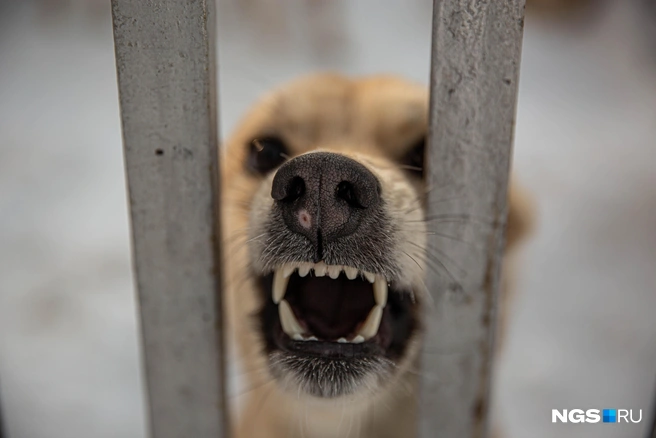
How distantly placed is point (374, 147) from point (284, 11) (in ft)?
8.09

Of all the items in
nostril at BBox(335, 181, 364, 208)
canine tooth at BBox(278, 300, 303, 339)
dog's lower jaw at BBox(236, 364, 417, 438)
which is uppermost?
nostril at BBox(335, 181, 364, 208)

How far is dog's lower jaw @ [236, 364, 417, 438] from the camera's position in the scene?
69.4 inches

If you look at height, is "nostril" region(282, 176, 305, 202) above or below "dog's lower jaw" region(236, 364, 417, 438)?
above

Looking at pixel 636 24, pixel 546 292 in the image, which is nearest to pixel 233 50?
pixel 546 292

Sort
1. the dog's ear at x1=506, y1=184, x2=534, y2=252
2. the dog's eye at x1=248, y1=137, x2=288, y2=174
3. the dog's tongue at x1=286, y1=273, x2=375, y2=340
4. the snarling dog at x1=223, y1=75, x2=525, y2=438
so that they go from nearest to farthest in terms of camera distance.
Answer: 1. the snarling dog at x1=223, y1=75, x2=525, y2=438
2. the dog's tongue at x1=286, y1=273, x2=375, y2=340
3. the dog's eye at x1=248, y1=137, x2=288, y2=174
4. the dog's ear at x1=506, y1=184, x2=534, y2=252

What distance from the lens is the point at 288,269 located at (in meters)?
1.36

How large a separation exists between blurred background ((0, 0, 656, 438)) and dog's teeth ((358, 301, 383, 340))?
4.90 ft

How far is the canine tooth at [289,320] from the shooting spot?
143cm

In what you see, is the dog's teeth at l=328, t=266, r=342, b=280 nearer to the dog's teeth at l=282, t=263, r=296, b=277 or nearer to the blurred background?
the dog's teeth at l=282, t=263, r=296, b=277

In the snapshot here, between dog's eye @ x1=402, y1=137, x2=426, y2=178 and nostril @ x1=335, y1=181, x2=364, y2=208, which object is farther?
dog's eye @ x1=402, y1=137, x2=426, y2=178

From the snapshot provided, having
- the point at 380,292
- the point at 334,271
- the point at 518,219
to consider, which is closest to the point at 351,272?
the point at 334,271

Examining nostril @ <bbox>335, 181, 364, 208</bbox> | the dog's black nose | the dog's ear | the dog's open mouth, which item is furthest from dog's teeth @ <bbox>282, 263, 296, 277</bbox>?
the dog's ear

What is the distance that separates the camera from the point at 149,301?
1.25 metres

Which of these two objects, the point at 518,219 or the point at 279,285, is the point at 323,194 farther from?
the point at 518,219
